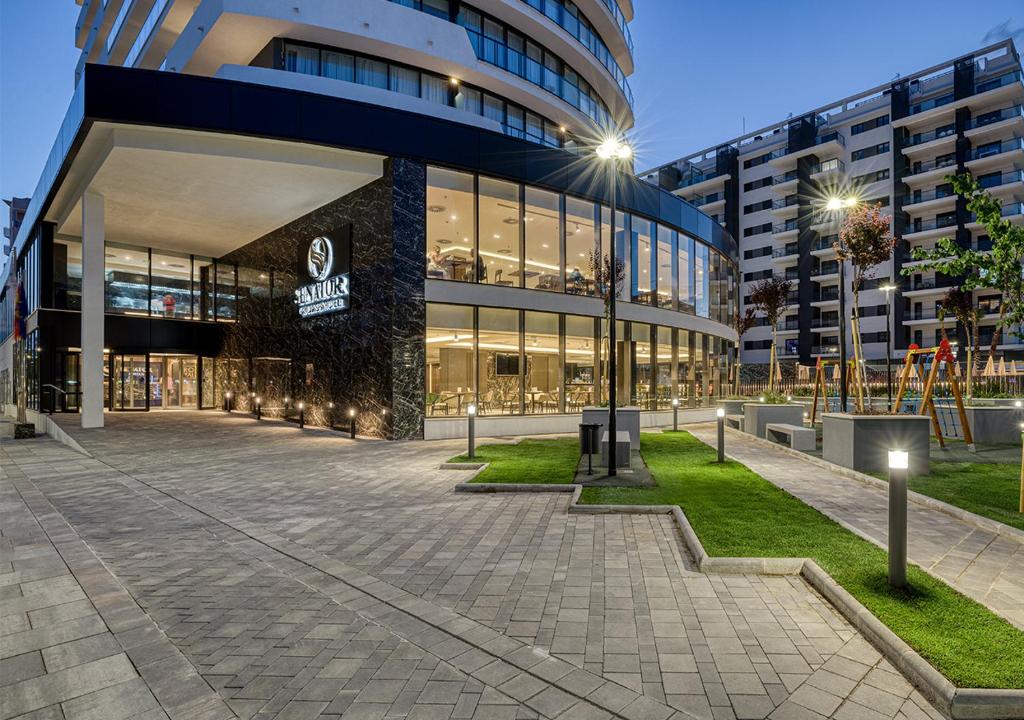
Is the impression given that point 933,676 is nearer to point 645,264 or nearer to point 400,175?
point 400,175

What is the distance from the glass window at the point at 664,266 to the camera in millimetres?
23734

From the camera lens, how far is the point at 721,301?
29.5 metres

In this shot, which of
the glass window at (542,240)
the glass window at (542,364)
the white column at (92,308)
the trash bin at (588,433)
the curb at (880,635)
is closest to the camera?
the curb at (880,635)

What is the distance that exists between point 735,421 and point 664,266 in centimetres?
756

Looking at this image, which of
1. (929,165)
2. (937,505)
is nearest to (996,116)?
(929,165)

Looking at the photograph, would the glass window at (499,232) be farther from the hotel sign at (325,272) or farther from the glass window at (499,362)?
the hotel sign at (325,272)

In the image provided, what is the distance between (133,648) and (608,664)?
354cm

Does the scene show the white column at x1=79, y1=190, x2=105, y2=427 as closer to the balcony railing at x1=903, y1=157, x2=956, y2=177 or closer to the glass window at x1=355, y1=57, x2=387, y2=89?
the glass window at x1=355, y1=57, x2=387, y2=89

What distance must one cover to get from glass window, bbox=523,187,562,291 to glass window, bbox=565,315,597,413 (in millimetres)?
1722

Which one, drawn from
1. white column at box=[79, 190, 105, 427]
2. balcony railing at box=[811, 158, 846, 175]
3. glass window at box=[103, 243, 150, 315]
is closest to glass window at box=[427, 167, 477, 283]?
white column at box=[79, 190, 105, 427]

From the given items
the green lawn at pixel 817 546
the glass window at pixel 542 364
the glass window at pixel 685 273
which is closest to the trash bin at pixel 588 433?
the green lawn at pixel 817 546

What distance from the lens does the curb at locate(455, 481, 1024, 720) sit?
3119 millimetres

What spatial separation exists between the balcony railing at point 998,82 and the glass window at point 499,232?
52216mm

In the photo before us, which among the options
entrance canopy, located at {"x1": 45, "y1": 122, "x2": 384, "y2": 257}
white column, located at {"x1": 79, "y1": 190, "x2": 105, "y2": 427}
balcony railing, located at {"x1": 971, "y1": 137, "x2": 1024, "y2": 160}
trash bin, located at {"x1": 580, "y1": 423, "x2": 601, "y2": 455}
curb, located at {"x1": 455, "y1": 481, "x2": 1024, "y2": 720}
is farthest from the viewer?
balcony railing, located at {"x1": 971, "y1": 137, "x2": 1024, "y2": 160}
